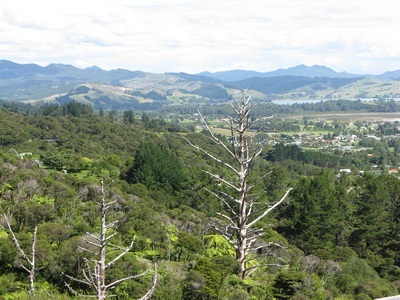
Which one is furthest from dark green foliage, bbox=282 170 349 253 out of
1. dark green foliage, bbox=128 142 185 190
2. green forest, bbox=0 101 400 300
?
dark green foliage, bbox=128 142 185 190

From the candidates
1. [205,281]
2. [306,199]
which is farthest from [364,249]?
[205,281]

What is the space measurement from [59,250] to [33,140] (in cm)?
5176

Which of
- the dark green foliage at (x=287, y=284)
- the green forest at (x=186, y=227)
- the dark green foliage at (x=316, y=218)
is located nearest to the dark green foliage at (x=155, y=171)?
the green forest at (x=186, y=227)

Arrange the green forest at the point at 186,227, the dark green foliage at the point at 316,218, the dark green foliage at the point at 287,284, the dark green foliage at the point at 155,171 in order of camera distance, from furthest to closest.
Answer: the dark green foliage at the point at 155,171, the dark green foliage at the point at 316,218, the dark green foliage at the point at 287,284, the green forest at the point at 186,227

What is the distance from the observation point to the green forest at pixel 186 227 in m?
6.38

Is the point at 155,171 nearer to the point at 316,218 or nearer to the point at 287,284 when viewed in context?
the point at 316,218

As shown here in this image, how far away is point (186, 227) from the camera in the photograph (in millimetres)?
29875

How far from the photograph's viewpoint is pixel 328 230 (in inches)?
1475

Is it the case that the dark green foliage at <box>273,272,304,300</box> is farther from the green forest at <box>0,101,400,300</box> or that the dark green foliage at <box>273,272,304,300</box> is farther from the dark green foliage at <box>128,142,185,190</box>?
the dark green foliage at <box>128,142,185,190</box>

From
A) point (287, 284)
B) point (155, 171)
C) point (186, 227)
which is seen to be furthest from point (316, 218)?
point (287, 284)

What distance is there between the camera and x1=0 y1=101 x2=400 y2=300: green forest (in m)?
6.38

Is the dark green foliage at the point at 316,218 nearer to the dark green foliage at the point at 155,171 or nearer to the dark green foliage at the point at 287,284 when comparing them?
the dark green foliage at the point at 155,171

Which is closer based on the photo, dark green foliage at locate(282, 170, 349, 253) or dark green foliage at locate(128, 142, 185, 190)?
dark green foliage at locate(282, 170, 349, 253)

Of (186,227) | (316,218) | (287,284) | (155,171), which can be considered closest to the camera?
(287,284)
